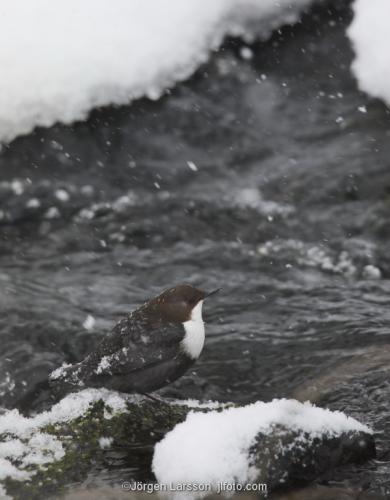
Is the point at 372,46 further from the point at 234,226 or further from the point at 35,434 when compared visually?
the point at 35,434

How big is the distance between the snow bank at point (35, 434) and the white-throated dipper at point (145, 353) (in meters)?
0.08

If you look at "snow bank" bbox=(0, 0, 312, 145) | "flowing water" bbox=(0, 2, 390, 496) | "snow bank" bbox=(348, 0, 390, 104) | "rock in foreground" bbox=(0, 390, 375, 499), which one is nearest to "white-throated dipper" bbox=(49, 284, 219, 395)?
"rock in foreground" bbox=(0, 390, 375, 499)

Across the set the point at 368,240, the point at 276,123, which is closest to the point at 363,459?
the point at 368,240

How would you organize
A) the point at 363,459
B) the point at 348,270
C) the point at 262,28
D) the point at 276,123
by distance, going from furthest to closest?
1. the point at 262,28
2. the point at 276,123
3. the point at 348,270
4. the point at 363,459

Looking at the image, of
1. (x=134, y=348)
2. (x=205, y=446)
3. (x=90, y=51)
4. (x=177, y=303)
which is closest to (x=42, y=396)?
(x=134, y=348)

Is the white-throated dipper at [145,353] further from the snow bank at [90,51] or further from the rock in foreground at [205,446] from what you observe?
the snow bank at [90,51]

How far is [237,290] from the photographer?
573 centimetres

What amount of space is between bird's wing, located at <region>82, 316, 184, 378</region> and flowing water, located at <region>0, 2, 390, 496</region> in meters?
0.62

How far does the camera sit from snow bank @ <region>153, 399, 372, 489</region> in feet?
10.2

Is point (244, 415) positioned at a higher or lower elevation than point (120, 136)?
lower

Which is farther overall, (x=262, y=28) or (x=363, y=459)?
(x=262, y=28)

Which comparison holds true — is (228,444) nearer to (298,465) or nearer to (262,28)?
(298,465)

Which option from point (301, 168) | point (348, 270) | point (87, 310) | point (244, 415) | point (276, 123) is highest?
point (276, 123)

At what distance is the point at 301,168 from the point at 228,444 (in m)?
4.16
